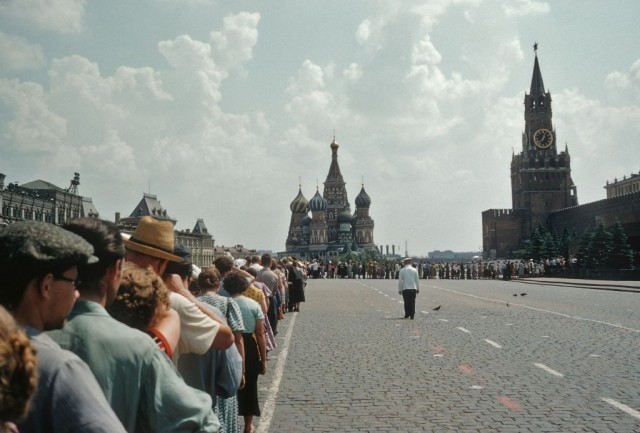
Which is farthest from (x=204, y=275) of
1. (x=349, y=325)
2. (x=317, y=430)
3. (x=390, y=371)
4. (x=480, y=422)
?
(x=349, y=325)

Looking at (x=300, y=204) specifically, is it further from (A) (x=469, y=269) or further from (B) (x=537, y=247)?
(A) (x=469, y=269)

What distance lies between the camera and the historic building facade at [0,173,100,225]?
80750 millimetres

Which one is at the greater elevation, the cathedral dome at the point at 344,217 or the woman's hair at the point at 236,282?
the cathedral dome at the point at 344,217

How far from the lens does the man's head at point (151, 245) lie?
4.28 m

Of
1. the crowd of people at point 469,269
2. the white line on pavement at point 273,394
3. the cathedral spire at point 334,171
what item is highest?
the cathedral spire at point 334,171

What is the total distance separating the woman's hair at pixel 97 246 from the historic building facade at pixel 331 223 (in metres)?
149

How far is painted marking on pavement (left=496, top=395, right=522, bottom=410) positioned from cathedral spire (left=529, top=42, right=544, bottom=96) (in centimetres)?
13119

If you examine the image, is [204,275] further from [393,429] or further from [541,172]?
[541,172]

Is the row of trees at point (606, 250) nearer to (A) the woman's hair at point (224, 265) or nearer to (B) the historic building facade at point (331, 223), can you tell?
(A) the woman's hair at point (224, 265)

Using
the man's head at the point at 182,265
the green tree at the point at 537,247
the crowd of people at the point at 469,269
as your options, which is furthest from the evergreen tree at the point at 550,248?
the man's head at the point at 182,265

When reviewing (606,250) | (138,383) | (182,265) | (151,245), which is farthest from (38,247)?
(606,250)

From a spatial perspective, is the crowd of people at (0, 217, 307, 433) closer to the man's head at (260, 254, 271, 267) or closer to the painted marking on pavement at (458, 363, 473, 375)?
the painted marking on pavement at (458, 363, 473, 375)

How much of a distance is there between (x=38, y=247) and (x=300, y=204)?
16596cm

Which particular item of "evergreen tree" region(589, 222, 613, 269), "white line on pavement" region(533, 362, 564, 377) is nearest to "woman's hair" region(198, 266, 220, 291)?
"white line on pavement" region(533, 362, 564, 377)
